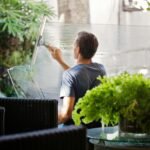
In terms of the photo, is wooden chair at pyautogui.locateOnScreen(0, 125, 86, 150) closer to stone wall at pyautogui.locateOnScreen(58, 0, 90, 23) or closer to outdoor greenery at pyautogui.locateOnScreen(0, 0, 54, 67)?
outdoor greenery at pyautogui.locateOnScreen(0, 0, 54, 67)

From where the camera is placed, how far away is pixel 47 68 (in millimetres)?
3477

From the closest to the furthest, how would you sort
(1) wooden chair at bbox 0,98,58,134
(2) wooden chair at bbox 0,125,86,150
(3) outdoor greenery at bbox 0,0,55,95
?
(2) wooden chair at bbox 0,125,86,150
(1) wooden chair at bbox 0,98,58,134
(3) outdoor greenery at bbox 0,0,55,95

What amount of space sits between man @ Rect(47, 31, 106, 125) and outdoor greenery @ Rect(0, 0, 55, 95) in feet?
1.81

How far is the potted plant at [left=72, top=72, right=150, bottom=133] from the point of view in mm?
2033

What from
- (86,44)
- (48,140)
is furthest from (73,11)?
(48,140)

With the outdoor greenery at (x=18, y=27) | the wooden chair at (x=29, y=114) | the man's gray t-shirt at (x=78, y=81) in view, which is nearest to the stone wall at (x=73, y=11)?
the outdoor greenery at (x=18, y=27)

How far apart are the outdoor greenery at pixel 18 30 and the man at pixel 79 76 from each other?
55 centimetres

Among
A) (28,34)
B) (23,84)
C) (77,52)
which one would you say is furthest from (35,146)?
(28,34)

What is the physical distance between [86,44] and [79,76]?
0.28 meters

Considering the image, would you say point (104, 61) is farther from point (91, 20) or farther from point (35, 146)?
point (35, 146)

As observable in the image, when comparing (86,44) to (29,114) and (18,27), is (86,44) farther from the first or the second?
(29,114)

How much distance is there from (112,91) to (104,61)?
62.8 inches

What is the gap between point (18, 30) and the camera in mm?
3314

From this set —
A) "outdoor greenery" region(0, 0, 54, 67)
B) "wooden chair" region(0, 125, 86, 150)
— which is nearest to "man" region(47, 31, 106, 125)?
"outdoor greenery" region(0, 0, 54, 67)
